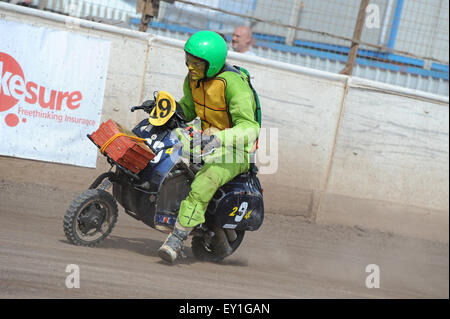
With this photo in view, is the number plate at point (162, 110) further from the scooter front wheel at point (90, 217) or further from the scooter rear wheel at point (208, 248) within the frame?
the scooter rear wheel at point (208, 248)

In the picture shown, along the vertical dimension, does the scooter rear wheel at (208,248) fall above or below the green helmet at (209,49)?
below

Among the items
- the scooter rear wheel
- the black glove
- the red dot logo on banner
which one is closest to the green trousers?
the black glove

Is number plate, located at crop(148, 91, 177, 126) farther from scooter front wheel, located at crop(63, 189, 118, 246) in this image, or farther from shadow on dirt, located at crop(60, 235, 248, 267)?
shadow on dirt, located at crop(60, 235, 248, 267)

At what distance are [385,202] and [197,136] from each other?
199 inches

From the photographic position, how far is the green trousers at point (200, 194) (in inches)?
214

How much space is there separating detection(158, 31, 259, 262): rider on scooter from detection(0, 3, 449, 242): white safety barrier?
295 centimetres

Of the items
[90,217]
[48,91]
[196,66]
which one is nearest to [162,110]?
[196,66]

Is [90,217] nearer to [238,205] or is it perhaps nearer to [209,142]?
[209,142]

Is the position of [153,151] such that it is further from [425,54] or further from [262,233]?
[425,54]

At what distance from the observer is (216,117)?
572 centimetres

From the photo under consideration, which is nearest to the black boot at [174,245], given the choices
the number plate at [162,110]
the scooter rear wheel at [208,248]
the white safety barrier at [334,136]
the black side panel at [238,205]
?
the black side panel at [238,205]

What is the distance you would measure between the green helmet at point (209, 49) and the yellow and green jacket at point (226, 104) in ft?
Result: 0.46

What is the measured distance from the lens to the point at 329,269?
7.64 metres

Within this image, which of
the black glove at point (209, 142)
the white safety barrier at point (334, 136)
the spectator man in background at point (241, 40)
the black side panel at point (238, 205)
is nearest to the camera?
the black glove at point (209, 142)
